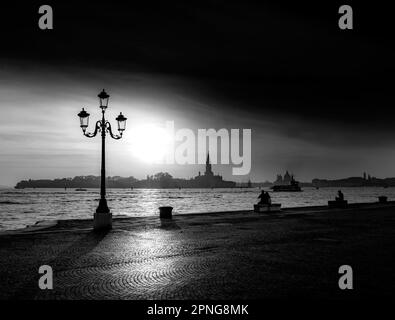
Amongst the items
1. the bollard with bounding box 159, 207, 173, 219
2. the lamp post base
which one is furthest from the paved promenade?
the bollard with bounding box 159, 207, 173, 219

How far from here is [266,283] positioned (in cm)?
904

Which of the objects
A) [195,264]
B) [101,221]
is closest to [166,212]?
[101,221]

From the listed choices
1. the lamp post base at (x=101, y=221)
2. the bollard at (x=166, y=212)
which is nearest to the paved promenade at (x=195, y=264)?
the lamp post base at (x=101, y=221)

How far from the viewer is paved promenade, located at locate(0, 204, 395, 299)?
27.6 ft

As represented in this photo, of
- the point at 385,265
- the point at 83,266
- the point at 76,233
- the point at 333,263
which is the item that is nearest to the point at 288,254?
the point at 333,263

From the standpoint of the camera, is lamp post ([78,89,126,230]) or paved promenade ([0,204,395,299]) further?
lamp post ([78,89,126,230])

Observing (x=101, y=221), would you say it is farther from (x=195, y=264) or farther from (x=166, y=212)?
(x=195, y=264)

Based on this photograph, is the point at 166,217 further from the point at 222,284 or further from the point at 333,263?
the point at 222,284

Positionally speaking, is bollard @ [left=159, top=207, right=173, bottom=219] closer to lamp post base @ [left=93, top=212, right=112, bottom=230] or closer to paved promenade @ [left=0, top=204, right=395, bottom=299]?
lamp post base @ [left=93, top=212, right=112, bottom=230]

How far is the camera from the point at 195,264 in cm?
1142

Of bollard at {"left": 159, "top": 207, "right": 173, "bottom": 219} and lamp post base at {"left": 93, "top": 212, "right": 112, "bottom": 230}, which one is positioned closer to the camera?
lamp post base at {"left": 93, "top": 212, "right": 112, "bottom": 230}

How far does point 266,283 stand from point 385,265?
4.46m
